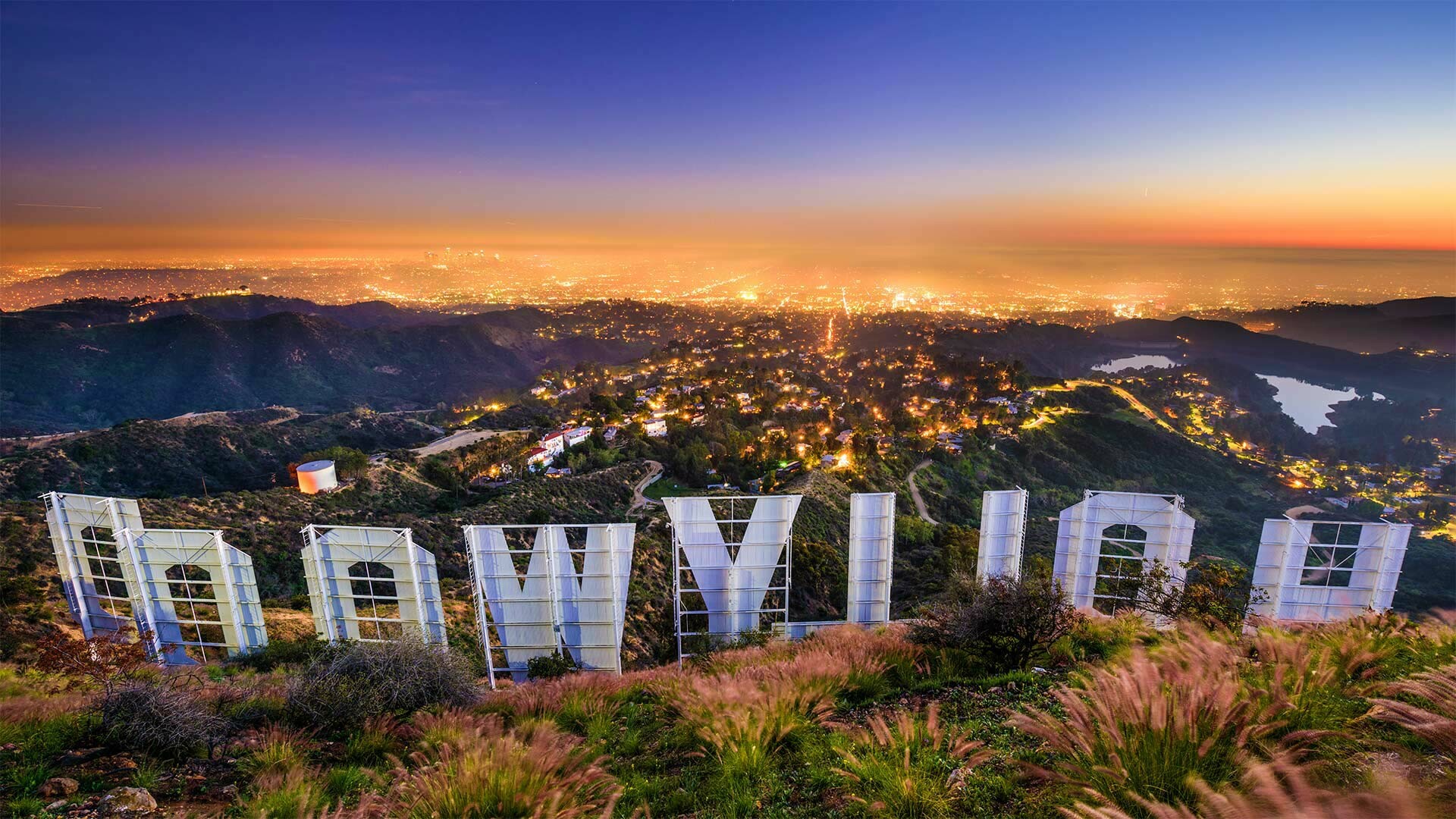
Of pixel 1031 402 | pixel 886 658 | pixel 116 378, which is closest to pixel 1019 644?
pixel 886 658

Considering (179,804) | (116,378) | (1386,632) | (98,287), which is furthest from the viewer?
(98,287)

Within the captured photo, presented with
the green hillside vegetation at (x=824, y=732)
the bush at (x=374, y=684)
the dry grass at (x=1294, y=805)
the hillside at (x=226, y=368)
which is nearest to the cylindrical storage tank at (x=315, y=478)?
the green hillside vegetation at (x=824, y=732)

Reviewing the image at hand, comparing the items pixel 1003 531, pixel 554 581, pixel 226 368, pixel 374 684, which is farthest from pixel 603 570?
pixel 226 368

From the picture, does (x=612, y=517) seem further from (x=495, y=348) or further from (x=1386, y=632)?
(x=495, y=348)

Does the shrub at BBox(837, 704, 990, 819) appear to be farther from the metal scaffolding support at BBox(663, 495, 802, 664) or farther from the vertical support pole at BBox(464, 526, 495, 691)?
the vertical support pole at BBox(464, 526, 495, 691)

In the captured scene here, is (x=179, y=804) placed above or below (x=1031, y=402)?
above

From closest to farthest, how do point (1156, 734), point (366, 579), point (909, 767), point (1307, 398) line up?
point (1156, 734) → point (909, 767) → point (366, 579) → point (1307, 398)

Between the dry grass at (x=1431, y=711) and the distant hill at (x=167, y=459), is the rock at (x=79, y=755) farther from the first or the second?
the distant hill at (x=167, y=459)

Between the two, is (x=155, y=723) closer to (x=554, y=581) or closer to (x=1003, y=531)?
(x=554, y=581)
